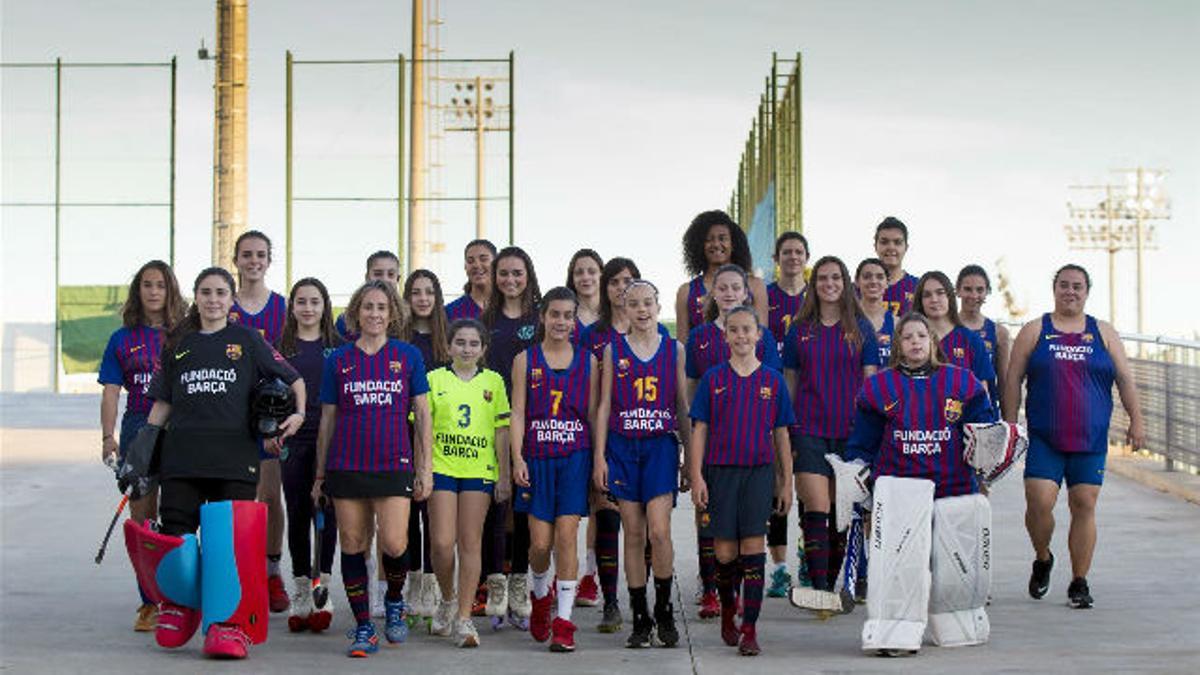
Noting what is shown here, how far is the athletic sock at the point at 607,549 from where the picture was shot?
27.3 feet

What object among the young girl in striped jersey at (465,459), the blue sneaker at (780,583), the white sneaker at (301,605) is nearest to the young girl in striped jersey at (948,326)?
the blue sneaker at (780,583)

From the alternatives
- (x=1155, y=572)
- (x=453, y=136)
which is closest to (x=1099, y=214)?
(x=453, y=136)

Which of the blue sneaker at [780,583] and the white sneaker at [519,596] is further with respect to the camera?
the blue sneaker at [780,583]

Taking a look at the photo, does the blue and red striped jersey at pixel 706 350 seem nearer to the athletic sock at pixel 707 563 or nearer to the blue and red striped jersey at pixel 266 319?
the athletic sock at pixel 707 563

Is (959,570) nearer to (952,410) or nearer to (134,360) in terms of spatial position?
(952,410)

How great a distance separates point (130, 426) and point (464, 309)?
1826 millimetres

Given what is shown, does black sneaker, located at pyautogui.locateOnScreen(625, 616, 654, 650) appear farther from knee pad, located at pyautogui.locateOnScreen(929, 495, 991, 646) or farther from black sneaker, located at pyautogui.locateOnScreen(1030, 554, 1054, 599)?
black sneaker, located at pyautogui.locateOnScreen(1030, 554, 1054, 599)

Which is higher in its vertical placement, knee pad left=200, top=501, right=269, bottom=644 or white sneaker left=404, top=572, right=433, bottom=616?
knee pad left=200, top=501, right=269, bottom=644

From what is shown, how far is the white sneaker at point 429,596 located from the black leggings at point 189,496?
1.18 m

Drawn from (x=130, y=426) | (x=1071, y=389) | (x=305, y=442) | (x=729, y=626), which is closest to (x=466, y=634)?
(x=729, y=626)

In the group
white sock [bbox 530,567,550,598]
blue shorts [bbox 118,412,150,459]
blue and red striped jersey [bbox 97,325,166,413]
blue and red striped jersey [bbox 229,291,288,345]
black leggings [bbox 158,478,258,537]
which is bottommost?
white sock [bbox 530,567,550,598]

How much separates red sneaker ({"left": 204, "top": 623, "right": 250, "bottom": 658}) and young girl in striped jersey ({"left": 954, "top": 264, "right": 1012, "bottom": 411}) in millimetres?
4281

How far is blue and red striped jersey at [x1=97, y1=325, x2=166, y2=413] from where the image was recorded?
880 cm

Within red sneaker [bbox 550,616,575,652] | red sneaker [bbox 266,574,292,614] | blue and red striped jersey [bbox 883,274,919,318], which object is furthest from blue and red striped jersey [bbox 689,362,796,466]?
red sneaker [bbox 266,574,292,614]
